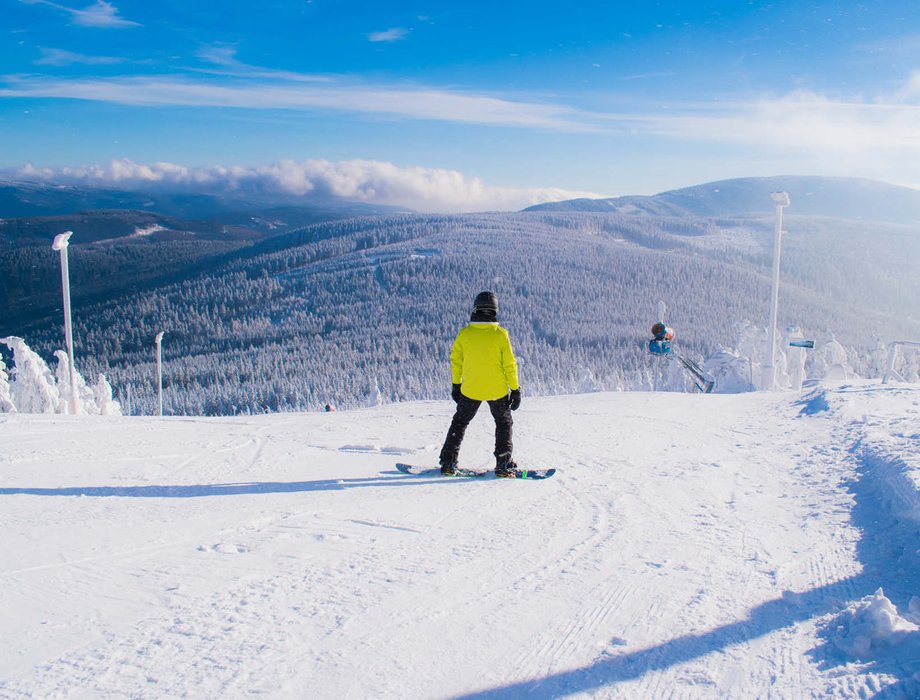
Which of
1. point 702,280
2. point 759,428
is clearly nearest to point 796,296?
point 702,280

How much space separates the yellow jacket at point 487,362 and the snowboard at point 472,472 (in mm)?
827

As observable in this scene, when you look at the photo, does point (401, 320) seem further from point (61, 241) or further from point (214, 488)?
point (214, 488)

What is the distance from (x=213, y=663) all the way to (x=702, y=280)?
182 m

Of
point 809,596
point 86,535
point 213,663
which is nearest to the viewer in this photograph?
point 213,663

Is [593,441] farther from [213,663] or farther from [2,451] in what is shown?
[2,451]

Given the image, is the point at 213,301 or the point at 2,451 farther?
the point at 213,301

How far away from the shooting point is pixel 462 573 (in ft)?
12.8

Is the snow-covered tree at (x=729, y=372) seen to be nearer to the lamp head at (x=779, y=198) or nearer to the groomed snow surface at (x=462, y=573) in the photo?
the lamp head at (x=779, y=198)

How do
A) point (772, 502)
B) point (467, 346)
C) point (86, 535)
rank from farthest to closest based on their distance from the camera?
1. point (467, 346)
2. point (772, 502)
3. point (86, 535)

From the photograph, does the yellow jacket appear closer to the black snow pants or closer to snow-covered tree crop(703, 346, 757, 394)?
the black snow pants

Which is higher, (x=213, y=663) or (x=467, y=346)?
(x=467, y=346)

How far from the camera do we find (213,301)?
16925 centimetres

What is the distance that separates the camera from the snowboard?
21.1 feet

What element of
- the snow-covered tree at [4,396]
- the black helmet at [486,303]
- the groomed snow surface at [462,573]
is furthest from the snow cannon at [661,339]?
the snow-covered tree at [4,396]
